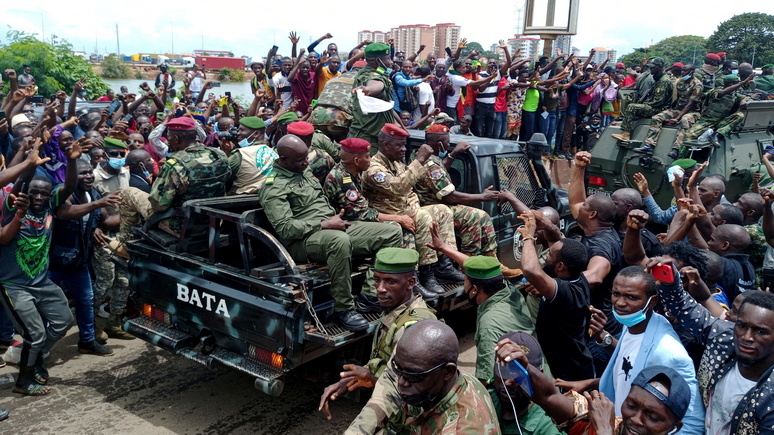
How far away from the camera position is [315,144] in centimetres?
660

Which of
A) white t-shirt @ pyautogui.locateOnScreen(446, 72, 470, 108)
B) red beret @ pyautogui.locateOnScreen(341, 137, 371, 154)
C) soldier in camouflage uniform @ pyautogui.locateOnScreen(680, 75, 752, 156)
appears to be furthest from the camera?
white t-shirt @ pyautogui.locateOnScreen(446, 72, 470, 108)

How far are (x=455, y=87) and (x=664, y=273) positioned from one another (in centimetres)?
972

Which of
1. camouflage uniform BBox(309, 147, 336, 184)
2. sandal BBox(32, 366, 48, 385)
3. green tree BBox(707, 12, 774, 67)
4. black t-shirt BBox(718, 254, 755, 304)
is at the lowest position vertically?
sandal BBox(32, 366, 48, 385)

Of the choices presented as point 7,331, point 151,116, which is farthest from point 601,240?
point 151,116

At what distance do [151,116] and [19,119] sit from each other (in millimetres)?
2605

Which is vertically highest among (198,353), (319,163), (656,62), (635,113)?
(656,62)

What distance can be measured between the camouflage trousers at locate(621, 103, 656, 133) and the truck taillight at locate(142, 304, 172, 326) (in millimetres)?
8124

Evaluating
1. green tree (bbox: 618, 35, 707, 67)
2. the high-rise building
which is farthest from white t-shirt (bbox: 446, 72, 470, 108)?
green tree (bbox: 618, 35, 707, 67)

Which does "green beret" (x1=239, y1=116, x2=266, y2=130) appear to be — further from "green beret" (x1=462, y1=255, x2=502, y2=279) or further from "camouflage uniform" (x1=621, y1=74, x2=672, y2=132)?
"camouflage uniform" (x1=621, y1=74, x2=672, y2=132)

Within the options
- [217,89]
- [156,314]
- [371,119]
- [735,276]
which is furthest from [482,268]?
[217,89]

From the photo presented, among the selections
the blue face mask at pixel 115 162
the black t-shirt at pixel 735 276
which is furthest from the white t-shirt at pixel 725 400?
the blue face mask at pixel 115 162

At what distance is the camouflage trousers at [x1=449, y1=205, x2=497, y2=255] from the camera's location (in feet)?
20.5

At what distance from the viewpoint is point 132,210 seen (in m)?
5.85

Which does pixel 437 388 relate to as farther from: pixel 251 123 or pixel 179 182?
pixel 251 123
